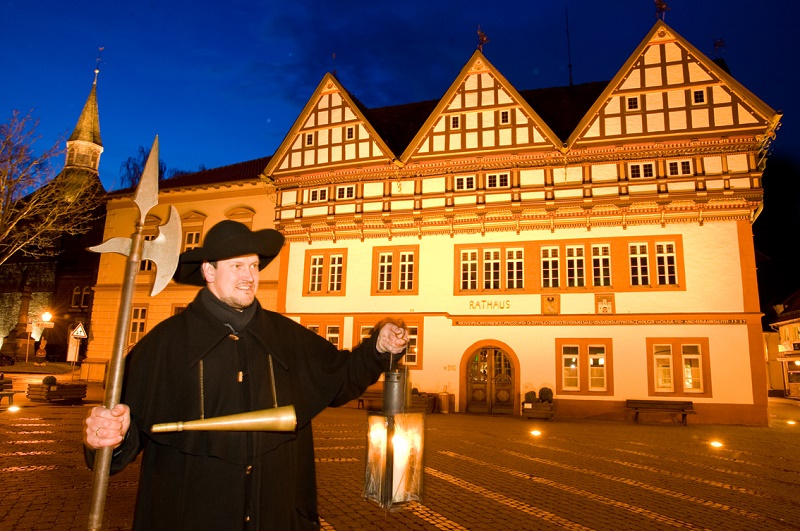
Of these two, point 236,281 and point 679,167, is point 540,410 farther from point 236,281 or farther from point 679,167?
point 236,281

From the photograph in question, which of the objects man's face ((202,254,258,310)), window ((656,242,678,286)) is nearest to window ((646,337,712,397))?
window ((656,242,678,286))

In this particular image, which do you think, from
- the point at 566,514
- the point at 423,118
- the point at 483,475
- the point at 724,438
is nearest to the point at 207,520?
the point at 566,514

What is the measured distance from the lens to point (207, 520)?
2.53 metres

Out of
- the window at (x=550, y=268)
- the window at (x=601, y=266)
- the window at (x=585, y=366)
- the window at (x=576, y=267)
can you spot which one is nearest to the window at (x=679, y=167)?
the window at (x=601, y=266)

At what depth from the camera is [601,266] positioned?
810 inches

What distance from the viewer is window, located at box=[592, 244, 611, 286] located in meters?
20.5

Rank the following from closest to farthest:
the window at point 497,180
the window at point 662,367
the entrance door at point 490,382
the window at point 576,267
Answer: the window at point 662,367 < the window at point 576,267 < the entrance door at point 490,382 < the window at point 497,180

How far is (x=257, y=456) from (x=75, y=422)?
14.8 metres

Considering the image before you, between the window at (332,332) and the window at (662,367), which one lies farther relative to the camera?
the window at (332,332)

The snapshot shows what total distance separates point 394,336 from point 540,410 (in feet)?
59.2

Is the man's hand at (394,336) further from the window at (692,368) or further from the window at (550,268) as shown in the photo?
the window at (692,368)

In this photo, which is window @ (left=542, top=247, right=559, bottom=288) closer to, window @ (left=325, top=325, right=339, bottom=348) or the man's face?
window @ (left=325, top=325, right=339, bottom=348)

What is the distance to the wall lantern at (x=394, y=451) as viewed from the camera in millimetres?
2455

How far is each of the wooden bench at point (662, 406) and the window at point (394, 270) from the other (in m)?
9.23
